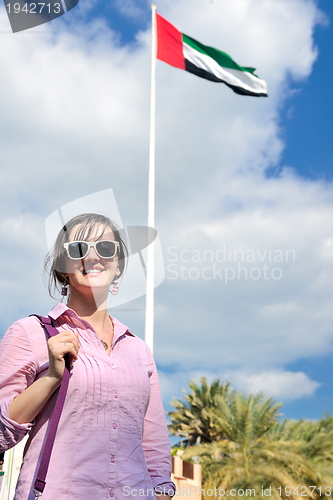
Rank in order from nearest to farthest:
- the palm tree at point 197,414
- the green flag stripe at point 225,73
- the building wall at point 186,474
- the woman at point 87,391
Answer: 1. the woman at point 87,391
2. the green flag stripe at point 225,73
3. the building wall at point 186,474
4. the palm tree at point 197,414

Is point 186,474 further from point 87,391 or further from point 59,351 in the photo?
point 59,351

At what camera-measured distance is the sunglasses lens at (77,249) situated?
6.95ft

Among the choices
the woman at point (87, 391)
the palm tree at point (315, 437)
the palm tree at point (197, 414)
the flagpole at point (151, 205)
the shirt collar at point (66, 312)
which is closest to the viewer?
the woman at point (87, 391)

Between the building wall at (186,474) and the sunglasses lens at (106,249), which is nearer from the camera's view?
the sunglasses lens at (106,249)

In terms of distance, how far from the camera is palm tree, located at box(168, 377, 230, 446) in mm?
23156

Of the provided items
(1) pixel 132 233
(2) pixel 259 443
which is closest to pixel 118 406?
(1) pixel 132 233

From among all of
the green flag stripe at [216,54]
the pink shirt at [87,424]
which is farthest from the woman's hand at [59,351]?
the green flag stripe at [216,54]

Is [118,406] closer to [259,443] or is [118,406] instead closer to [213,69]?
[213,69]

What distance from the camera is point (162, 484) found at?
1.97 m

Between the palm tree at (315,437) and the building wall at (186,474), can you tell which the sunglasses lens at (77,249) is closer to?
the building wall at (186,474)

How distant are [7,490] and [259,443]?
42.8 feet

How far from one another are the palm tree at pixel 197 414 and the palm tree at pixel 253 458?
4501 mm

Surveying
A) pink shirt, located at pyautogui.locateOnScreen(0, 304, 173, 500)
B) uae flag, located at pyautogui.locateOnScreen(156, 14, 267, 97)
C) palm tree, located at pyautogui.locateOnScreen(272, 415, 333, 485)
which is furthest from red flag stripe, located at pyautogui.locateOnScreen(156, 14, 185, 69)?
palm tree, located at pyautogui.locateOnScreen(272, 415, 333, 485)

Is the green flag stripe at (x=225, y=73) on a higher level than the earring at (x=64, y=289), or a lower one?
higher
